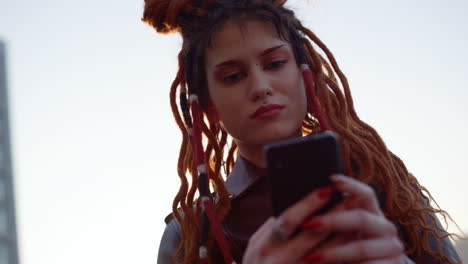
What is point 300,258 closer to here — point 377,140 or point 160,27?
point 377,140

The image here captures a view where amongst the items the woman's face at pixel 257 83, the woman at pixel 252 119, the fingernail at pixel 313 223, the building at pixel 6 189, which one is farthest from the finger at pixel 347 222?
the building at pixel 6 189

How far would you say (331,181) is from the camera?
0.93 m

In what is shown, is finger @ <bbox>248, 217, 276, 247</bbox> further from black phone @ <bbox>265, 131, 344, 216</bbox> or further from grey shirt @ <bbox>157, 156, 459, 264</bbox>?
grey shirt @ <bbox>157, 156, 459, 264</bbox>

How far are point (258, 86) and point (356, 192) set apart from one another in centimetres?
65

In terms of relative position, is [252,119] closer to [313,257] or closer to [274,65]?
[274,65]

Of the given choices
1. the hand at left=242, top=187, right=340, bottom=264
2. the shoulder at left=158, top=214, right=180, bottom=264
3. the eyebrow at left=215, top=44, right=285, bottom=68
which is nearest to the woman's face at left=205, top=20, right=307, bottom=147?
the eyebrow at left=215, top=44, right=285, bottom=68

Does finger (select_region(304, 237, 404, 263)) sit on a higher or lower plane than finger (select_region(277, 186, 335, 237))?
lower

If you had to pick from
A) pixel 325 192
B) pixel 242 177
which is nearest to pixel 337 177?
pixel 325 192

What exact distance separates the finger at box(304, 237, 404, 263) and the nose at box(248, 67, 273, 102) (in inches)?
25.8

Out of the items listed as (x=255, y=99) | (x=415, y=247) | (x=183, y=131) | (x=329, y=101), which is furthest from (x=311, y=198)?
(x=183, y=131)

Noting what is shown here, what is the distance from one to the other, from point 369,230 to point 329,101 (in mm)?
827

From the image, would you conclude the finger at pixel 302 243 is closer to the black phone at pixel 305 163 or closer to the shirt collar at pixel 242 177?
the black phone at pixel 305 163

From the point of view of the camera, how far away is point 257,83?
1.49m

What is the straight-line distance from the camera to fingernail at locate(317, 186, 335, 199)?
0.91m
